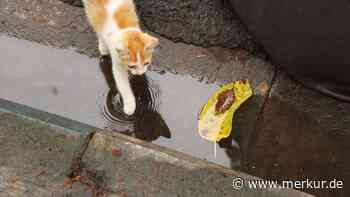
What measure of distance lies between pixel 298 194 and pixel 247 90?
93cm

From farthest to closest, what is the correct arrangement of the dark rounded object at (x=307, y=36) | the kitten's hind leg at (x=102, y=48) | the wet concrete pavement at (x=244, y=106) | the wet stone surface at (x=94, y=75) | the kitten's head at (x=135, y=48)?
the kitten's hind leg at (x=102, y=48) < the wet stone surface at (x=94, y=75) < the wet concrete pavement at (x=244, y=106) < the dark rounded object at (x=307, y=36) < the kitten's head at (x=135, y=48)

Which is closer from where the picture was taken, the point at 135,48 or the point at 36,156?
the point at 135,48

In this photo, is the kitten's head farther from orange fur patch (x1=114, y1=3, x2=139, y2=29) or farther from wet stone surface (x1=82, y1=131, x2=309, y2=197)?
wet stone surface (x1=82, y1=131, x2=309, y2=197)

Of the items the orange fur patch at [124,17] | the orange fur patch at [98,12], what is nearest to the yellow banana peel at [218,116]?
the orange fur patch at [124,17]

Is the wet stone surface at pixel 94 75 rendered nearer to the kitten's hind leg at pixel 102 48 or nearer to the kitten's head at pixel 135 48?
the kitten's hind leg at pixel 102 48

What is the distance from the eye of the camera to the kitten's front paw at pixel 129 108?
3182 mm

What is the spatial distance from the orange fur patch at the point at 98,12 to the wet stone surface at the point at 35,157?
75 cm

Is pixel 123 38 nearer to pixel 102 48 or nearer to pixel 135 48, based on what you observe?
pixel 135 48

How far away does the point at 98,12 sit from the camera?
290 cm

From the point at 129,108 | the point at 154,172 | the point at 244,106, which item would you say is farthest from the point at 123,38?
the point at 244,106

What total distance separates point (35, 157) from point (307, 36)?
1990mm

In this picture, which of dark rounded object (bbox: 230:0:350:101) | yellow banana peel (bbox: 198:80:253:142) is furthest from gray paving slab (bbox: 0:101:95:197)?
dark rounded object (bbox: 230:0:350:101)

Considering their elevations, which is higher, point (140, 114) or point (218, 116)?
point (218, 116)

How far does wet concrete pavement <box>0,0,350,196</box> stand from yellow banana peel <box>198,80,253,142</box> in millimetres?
62
